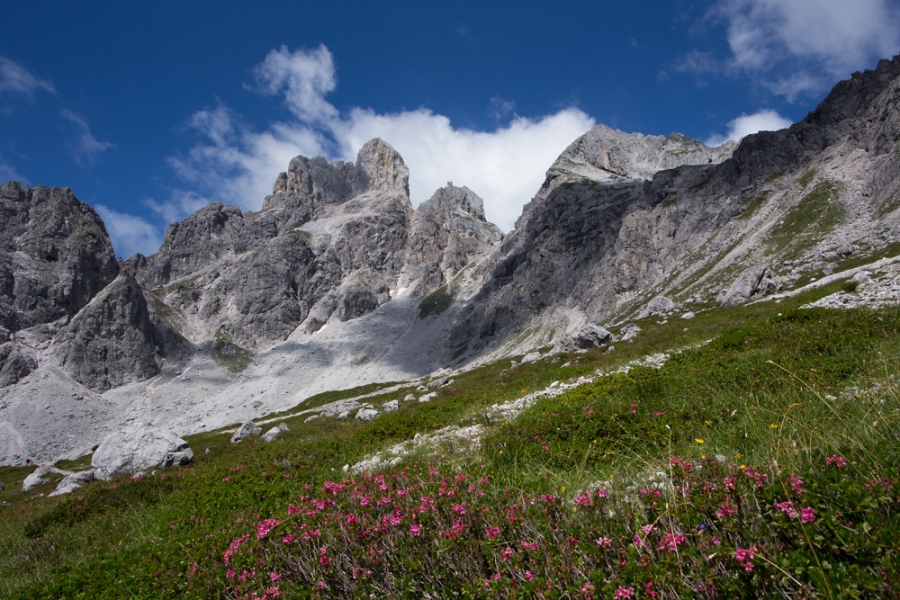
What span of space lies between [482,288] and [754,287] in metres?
111

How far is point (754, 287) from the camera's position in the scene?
4803 cm

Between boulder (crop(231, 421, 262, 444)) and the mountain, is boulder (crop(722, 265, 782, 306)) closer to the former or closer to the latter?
the mountain

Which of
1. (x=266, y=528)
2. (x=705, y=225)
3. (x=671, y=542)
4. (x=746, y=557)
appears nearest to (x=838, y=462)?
(x=746, y=557)

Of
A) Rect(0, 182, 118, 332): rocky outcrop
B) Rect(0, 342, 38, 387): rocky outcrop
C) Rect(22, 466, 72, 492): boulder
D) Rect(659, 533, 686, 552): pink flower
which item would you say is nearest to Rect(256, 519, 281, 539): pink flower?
Rect(659, 533, 686, 552): pink flower

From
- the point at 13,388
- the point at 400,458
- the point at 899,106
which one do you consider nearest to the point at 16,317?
the point at 13,388

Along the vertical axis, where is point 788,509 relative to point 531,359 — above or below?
above

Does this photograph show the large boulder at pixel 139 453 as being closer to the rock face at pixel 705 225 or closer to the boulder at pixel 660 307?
the rock face at pixel 705 225

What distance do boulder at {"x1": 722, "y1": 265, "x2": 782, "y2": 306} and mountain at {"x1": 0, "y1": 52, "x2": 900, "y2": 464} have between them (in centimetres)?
20

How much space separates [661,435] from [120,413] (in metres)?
162

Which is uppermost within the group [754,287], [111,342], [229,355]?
[111,342]

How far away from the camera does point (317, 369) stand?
161000 mm

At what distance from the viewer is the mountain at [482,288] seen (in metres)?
75.9

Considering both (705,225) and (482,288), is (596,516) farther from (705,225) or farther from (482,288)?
(482,288)

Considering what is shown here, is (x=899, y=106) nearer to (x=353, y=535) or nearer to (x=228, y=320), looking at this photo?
(x=353, y=535)
